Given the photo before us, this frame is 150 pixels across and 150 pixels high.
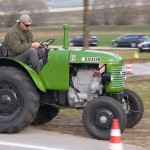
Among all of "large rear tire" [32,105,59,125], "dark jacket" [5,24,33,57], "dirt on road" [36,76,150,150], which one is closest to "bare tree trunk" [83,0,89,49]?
"dirt on road" [36,76,150,150]

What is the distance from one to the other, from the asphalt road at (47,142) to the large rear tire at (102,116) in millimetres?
192

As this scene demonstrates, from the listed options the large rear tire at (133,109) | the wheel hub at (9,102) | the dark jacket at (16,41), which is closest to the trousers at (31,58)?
the dark jacket at (16,41)

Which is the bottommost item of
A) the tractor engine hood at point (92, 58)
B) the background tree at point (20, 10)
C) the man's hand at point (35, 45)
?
the tractor engine hood at point (92, 58)

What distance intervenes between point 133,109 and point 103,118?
4.56 feet

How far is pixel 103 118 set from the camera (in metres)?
9.56

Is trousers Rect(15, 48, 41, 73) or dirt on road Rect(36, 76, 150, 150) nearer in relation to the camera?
dirt on road Rect(36, 76, 150, 150)

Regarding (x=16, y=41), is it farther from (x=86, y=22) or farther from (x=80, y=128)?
(x=86, y=22)

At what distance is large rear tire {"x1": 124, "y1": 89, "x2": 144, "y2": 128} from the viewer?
35.0 feet

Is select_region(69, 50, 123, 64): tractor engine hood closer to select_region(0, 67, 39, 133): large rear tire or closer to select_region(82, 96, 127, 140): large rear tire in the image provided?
select_region(82, 96, 127, 140): large rear tire

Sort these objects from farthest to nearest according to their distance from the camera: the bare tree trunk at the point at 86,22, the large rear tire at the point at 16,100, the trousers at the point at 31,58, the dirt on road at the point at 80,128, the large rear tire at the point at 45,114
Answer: the bare tree trunk at the point at 86,22
the large rear tire at the point at 45,114
the trousers at the point at 31,58
the large rear tire at the point at 16,100
the dirt on road at the point at 80,128

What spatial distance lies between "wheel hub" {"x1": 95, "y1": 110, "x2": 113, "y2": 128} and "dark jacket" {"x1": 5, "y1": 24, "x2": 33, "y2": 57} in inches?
69.6

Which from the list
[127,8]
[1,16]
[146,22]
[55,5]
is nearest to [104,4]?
[127,8]

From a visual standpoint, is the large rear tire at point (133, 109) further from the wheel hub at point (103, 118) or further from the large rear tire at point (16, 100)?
the large rear tire at point (16, 100)

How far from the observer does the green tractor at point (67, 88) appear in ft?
31.3
